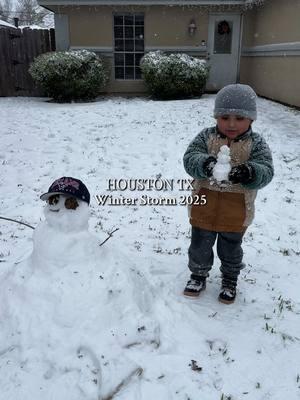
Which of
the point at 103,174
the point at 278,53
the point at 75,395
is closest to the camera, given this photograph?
the point at 75,395

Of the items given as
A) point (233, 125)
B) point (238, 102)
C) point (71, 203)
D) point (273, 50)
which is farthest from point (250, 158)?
point (273, 50)

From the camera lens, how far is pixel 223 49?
45.7 ft

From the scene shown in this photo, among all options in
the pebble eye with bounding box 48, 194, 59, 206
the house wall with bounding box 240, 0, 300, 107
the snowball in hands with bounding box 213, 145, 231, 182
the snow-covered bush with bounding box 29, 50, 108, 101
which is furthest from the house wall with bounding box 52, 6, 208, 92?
the pebble eye with bounding box 48, 194, 59, 206

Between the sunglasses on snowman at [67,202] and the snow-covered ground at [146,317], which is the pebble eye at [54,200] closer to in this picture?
the sunglasses on snowman at [67,202]

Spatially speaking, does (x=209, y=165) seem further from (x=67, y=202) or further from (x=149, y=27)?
(x=149, y=27)

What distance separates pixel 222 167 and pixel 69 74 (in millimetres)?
10214

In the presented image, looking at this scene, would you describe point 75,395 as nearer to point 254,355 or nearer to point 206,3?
point 254,355

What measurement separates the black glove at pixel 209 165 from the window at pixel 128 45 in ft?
38.7

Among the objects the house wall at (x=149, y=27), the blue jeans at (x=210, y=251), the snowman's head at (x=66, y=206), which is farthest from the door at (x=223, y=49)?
the snowman's head at (x=66, y=206)

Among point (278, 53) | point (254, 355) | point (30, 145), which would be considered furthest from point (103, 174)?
point (278, 53)

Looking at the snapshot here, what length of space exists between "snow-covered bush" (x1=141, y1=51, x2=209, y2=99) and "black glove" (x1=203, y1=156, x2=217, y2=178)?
9.80 meters

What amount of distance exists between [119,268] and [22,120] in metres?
7.56

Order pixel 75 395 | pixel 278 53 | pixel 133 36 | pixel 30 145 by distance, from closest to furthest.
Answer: pixel 75 395 → pixel 30 145 → pixel 278 53 → pixel 133 36

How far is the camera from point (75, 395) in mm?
2293
